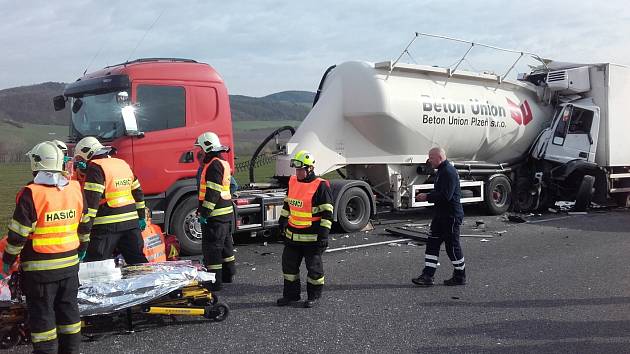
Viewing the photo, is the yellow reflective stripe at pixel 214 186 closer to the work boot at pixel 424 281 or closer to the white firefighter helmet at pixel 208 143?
the white firefighter helmet at pixel 208 143

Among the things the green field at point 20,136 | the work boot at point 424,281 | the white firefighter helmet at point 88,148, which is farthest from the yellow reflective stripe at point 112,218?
the green field at point 20,136

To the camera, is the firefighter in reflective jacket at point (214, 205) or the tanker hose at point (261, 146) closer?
the firefighter in reflective jacket at point (214, 205)

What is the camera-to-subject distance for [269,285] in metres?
6.43

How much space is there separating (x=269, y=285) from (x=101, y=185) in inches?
87.3

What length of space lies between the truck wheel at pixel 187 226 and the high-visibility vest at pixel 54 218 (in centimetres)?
355

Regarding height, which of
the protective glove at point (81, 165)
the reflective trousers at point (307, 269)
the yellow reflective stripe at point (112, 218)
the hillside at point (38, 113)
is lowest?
the reflective trousers at point (307, 269)

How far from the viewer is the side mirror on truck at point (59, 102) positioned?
25.5ft

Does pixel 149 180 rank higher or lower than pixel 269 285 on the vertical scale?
higher

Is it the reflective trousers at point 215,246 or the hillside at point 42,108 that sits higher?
the hillside at point 42,108

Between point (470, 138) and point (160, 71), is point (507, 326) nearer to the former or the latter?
point (160, 71)

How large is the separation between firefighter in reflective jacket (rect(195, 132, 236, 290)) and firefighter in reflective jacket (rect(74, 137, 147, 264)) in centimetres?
70

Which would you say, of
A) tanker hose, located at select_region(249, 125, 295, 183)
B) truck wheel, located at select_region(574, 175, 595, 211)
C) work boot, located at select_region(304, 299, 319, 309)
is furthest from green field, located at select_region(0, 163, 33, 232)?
truck wheel, located at select_region(574, 175, 595, 211)

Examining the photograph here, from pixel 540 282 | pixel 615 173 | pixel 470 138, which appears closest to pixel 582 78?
pixel 615 173

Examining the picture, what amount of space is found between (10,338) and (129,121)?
3.35 metres
